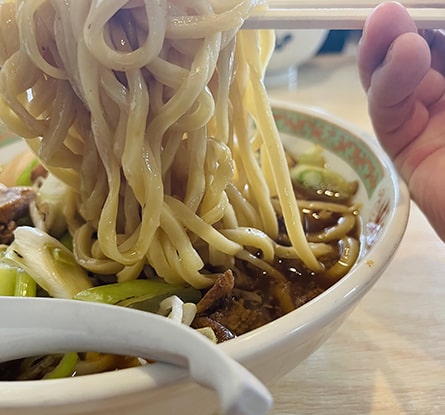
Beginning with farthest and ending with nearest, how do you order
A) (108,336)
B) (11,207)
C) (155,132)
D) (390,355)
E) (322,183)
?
(322,183)
(11,207)
(390,355)
(155,132)
(108,336)

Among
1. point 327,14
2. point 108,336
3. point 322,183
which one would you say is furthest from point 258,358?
point 322,183

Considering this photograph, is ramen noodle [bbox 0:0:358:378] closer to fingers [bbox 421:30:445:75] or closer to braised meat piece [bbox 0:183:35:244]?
braised meat piece [bbox 0:183:35:244]

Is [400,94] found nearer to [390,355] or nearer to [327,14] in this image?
[327,14]

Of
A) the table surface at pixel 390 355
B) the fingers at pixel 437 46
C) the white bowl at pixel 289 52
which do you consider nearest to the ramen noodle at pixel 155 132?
the table surface at pixel 390 355

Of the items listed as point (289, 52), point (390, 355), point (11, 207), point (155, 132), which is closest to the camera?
point (155, 132)

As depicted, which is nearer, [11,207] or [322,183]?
[11,207]
